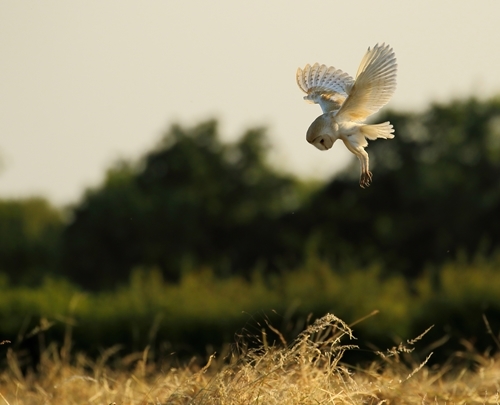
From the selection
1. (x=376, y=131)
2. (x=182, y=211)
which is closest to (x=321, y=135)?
(x=376, y=131)

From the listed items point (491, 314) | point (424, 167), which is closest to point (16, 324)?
point (491, 314)

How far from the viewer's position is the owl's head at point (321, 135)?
3814 mm

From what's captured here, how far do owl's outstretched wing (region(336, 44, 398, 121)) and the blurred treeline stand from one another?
2124 centimetres

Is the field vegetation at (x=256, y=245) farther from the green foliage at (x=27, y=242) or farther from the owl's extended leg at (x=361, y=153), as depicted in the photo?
the owl's extended leg at (x=361, y=153)

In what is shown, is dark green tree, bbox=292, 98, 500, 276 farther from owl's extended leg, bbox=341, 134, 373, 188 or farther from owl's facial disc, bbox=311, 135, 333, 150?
owl's facial disc, bbox=311, 135, 333, 150

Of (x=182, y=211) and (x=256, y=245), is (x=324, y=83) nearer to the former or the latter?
(x=256, y=245)

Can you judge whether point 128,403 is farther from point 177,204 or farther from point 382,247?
point 177,204

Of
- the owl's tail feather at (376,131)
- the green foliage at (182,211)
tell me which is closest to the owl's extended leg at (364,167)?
the owl's tail feather at (376,131)

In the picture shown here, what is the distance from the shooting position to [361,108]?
429cm

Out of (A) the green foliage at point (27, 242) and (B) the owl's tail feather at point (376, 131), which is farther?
(A) the green foliage at point (27, 242)

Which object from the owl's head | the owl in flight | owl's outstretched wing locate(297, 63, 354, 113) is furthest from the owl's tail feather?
owl's outstretched wing locate(297, 63, 354, 113)

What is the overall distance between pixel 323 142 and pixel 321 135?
0.10 feet

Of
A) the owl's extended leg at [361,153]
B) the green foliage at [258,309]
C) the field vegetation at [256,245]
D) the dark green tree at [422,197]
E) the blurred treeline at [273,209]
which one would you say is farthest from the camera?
the blurred treeline at [273,209]

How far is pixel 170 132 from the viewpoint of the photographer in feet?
113
